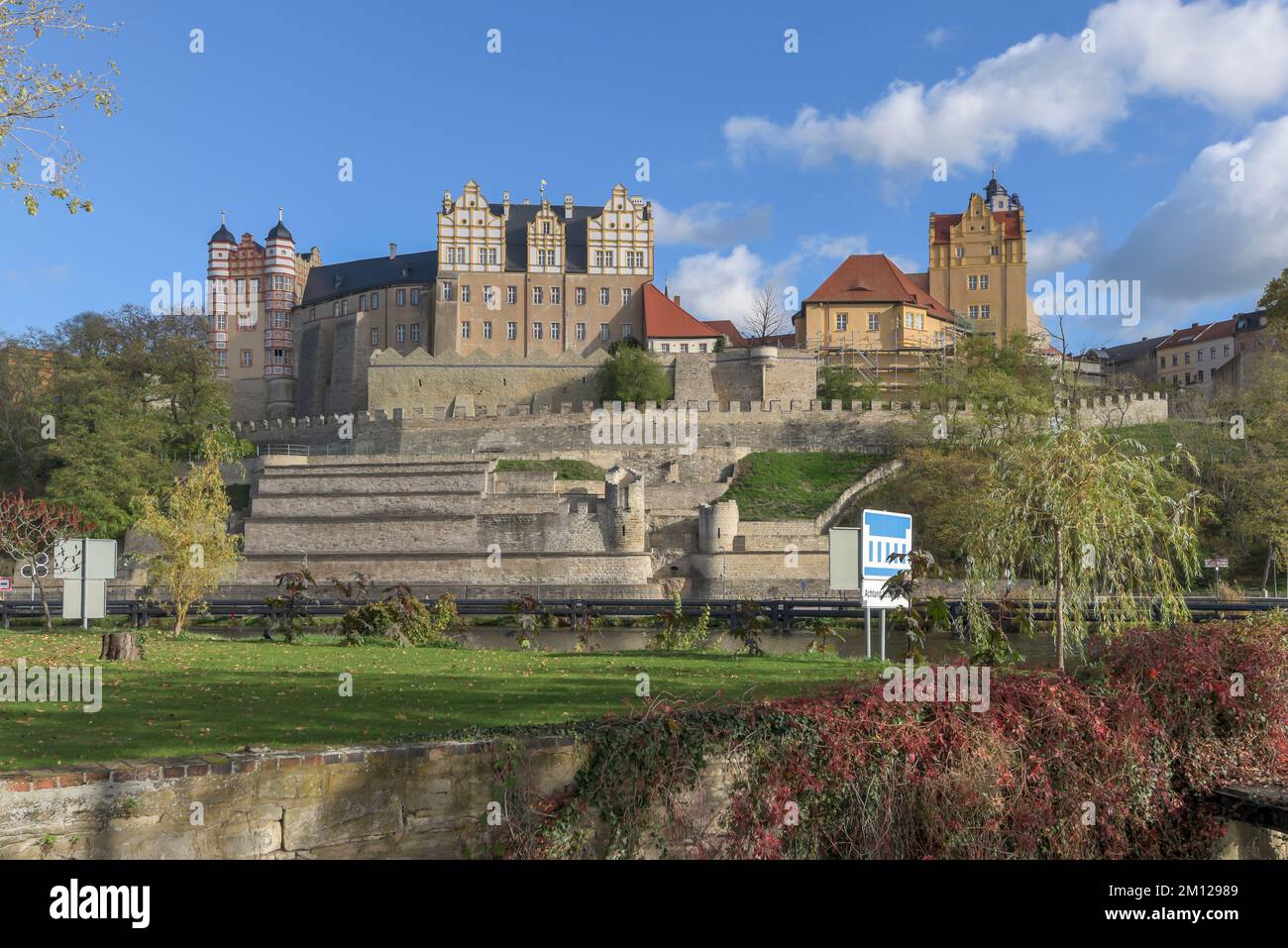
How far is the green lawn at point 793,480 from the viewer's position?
5088cm

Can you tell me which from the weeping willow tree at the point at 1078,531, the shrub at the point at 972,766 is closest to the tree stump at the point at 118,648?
the shrub at the point at 972,766

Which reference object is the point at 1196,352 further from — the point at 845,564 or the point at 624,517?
the point at 845,564

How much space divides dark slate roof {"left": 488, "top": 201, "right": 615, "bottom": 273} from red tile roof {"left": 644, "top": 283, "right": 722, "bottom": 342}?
5.05 meters

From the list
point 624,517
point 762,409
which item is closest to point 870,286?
point 762,409

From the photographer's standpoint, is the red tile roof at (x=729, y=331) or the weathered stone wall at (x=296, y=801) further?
the red tile roof at (x=729, y=331)

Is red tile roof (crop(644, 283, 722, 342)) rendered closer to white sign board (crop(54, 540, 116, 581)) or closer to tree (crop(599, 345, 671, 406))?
tree (crop(599, 345, 671, 406))

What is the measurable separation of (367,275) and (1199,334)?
218ft

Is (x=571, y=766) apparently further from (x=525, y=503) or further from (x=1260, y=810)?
(x=525, y=503)

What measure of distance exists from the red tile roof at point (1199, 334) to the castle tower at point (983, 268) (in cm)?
2350

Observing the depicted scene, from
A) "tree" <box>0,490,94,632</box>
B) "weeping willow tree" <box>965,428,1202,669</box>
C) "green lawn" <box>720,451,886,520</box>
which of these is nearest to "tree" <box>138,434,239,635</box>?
"tree" <box>0,490,94,632</box>

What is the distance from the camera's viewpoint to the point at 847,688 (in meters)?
10.2

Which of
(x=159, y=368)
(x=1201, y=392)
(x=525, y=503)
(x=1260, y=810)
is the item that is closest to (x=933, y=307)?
(x=1201, y=392)

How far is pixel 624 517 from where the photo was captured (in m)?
47.3

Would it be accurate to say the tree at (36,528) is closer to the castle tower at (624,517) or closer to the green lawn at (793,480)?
the castle tower at (624,517)
